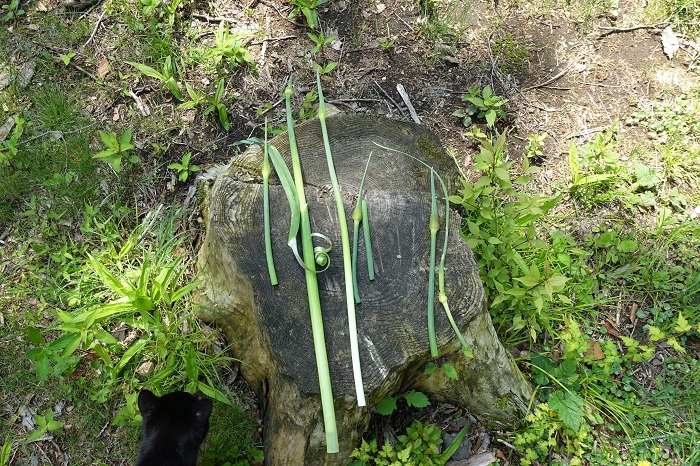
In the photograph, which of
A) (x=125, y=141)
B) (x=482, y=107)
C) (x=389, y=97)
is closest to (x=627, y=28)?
(x=482, y=107)

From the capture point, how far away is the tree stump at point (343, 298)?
202 cm

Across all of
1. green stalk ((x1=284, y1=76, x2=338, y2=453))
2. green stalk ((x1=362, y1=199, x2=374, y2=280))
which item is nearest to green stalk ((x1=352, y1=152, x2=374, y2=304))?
green stalk ((x1=362, y1=199, x2=374, y2=280))

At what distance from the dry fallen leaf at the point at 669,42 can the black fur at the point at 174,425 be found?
3.90m

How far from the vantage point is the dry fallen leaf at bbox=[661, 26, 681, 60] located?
11.6ft

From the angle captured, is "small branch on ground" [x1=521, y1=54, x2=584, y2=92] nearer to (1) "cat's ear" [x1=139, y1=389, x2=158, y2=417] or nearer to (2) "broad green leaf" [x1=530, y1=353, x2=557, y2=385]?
(2) "broad green leaf" [x1=530, y1=353, x2=557, y2=385]

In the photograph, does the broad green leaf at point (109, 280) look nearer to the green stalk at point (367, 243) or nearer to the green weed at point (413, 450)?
the green stalk at point (367, 243)

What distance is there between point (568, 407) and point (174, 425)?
193 cm

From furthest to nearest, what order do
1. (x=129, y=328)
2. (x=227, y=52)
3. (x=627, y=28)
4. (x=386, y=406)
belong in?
1. (x=627, y=28)
2. (x=227, y=52)
3. (x=129, y=328)
4. (x=386, y=406)

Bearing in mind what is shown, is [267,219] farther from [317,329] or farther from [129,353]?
[129,353]

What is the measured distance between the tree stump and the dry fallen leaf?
92.2 inches

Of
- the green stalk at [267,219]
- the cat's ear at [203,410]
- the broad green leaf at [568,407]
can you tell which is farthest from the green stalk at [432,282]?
the cat's ear at [203,410]

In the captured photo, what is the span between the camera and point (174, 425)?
7.09 feet

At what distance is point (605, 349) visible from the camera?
8.58ft

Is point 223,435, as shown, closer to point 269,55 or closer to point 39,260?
point 39,260
